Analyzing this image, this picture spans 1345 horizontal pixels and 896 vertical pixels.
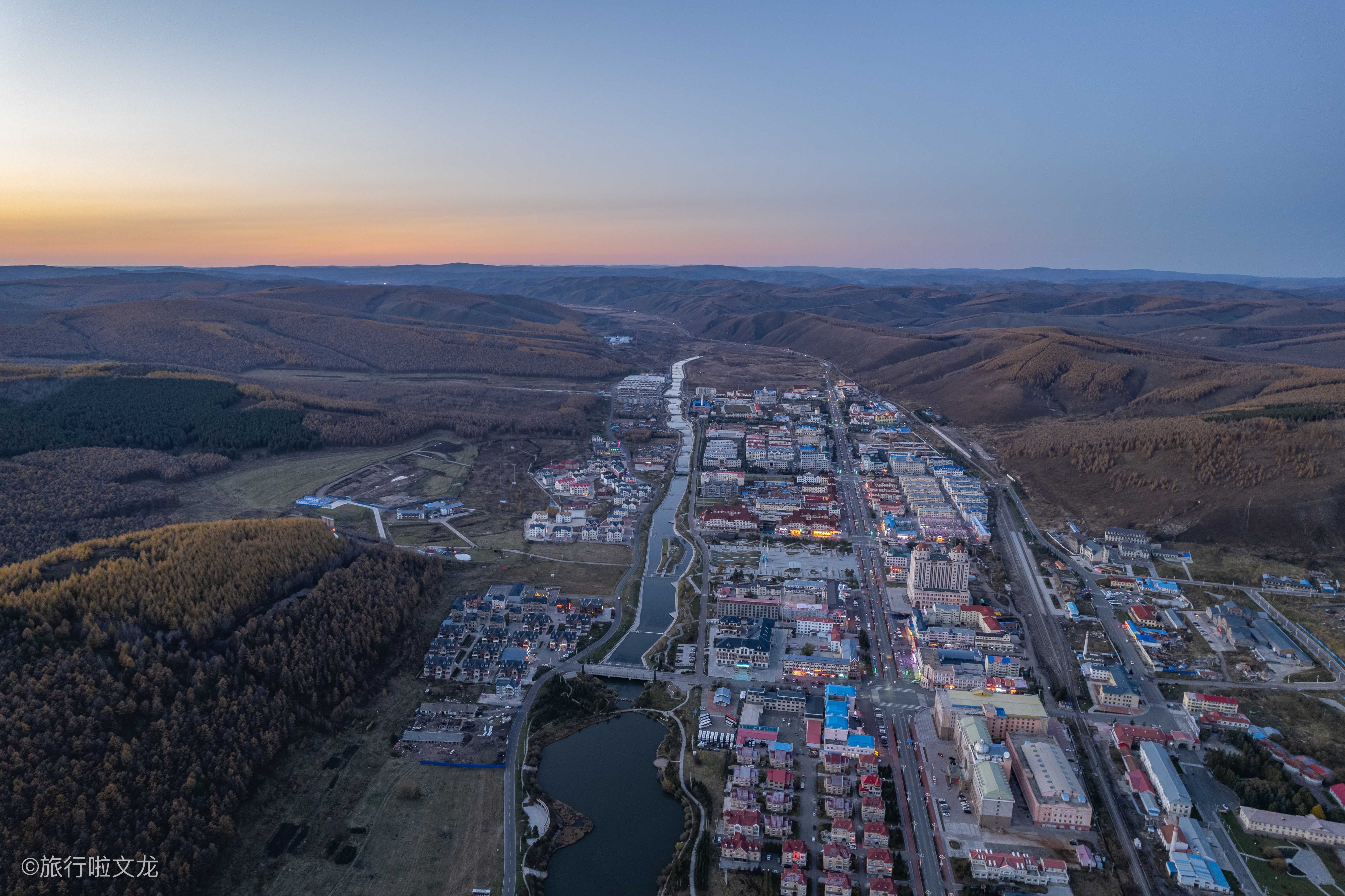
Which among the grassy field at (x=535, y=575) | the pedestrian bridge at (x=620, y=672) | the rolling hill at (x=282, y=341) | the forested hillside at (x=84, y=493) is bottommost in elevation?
the pedestrian bridge at (x=620, y=672)

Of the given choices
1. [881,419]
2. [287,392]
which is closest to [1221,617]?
[881,419]

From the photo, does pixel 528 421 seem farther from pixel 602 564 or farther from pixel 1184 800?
pixel 1184 800

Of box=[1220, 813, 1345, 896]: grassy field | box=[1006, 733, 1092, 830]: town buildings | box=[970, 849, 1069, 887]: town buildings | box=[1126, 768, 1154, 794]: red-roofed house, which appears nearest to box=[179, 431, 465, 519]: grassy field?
box=[1006, 733, 1092, 830]: town buildings

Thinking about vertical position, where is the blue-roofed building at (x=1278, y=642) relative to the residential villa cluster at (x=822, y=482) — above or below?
below

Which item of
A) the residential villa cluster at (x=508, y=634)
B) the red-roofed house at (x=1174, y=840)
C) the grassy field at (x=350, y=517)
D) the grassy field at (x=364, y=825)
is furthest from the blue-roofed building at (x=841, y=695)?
the grassy field at (x=350, y=517)

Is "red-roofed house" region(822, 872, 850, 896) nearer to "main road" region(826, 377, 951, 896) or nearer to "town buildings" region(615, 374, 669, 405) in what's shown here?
"main road" region(826, 377, 951, 896)

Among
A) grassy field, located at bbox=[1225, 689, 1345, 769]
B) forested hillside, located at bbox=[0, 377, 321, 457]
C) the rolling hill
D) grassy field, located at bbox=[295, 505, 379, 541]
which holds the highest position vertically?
the rolling hill

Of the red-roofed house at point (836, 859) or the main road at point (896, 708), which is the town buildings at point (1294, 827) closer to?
the main road at point (896, 708)

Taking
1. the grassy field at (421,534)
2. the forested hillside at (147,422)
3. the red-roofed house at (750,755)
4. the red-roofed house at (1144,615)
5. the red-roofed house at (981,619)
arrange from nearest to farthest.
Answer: the red-roofed house at (750,755) < the red-roofed house at (981,619) < the red-roofed house at (1144,615) < the grassy field at (421,534) < the forested hillside at (147,422)
